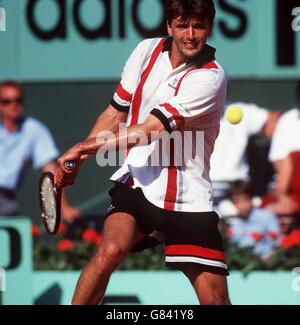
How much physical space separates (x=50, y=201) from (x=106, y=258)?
45cm

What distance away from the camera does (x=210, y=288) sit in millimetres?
5340

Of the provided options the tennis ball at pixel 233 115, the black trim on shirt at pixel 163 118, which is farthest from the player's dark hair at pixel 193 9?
the tennis ball at pixel 233 115

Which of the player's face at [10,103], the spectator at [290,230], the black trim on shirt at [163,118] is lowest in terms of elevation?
the spectator at [290,230]

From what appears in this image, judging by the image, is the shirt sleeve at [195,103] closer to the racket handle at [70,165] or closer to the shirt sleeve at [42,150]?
the racket handle at [70,165]

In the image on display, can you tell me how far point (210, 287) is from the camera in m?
5.34

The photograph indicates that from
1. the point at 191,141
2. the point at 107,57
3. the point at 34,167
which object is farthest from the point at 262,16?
the point at 191,141

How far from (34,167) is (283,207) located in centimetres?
158

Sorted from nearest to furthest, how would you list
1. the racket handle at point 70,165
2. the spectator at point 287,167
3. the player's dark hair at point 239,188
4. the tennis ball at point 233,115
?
1. the racket handle at point 70,165
2. the tennis ball at point 233,115
3. the spectator at point 287,167
4. the player's dark hair at point 239,188

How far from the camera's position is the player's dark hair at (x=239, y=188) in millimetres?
7820

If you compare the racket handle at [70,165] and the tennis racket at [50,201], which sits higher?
the racket handle at [70,165]

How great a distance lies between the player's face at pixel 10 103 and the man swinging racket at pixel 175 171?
90.5 inches

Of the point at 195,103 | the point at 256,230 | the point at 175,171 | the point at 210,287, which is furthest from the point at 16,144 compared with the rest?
the point at 210,287

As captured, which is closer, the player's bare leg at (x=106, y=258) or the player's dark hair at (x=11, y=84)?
the player's bare leg at (x=106, y=258)
